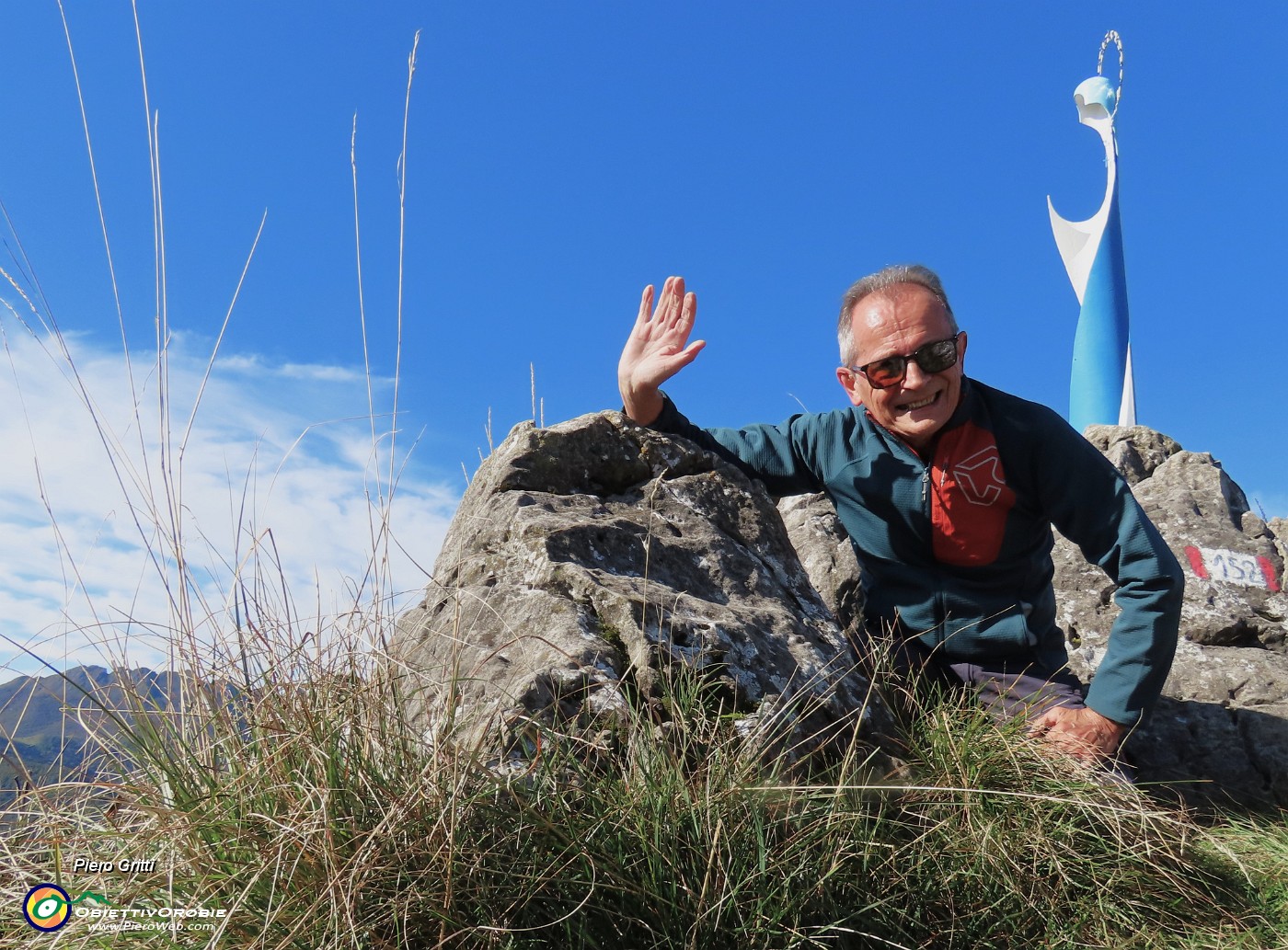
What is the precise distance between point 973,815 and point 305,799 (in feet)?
5.36

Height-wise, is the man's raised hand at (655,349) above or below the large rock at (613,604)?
above

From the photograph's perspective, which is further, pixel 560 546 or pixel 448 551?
pixel 448 551

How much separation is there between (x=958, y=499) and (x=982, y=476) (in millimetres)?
122

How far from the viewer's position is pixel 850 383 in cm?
364

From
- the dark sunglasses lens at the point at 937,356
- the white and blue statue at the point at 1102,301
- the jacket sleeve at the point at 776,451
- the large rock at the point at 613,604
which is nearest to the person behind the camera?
the large rock at the point at 613,604

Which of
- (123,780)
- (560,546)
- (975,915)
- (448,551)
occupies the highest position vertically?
(448,551)

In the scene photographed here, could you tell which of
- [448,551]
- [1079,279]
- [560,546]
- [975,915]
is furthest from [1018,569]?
[1079,279]

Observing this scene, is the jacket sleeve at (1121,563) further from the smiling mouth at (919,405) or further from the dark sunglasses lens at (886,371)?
the dark sunglasses lens at (886,371)

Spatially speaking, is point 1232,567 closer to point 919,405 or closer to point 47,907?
point 919,405

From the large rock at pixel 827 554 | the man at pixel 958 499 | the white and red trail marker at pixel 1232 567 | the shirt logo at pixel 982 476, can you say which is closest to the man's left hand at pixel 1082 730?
the man at pixel 958 499

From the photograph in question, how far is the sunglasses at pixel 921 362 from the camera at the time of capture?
3.32m

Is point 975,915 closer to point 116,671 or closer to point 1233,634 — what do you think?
point 116,671

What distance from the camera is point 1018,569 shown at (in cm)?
352

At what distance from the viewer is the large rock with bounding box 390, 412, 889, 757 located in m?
2.22
